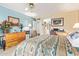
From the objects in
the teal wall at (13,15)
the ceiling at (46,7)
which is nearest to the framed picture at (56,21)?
the ceiling at (46,7)

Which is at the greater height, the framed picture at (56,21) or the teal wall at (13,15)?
the teal wall at (13,15)

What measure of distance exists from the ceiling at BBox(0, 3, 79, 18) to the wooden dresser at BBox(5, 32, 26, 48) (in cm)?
24

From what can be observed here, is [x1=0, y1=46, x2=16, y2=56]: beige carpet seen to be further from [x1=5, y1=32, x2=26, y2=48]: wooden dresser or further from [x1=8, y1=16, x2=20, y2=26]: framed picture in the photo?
[x1=8, y1=16, x2=20, y2=26]: framed picture

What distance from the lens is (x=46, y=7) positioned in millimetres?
1406

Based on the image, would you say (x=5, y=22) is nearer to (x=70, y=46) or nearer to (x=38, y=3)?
(x=38, y=3)

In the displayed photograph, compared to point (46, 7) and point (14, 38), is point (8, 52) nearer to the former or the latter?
point (14, 38)

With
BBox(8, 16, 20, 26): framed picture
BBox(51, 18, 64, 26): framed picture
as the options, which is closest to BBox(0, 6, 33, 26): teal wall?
BBox(8, 16, 20, 26): framed picture

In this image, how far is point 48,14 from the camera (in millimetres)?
1422

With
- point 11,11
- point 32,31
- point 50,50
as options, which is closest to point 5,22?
point 11,11

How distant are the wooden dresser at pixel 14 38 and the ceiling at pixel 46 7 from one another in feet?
0.80

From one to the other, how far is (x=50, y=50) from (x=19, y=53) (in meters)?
0.32

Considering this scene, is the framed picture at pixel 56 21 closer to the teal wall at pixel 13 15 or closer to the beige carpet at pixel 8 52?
the teal wall at pixel 13 15

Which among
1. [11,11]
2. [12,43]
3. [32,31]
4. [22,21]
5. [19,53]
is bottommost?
[19,53]

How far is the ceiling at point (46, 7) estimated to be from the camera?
4.52ft
